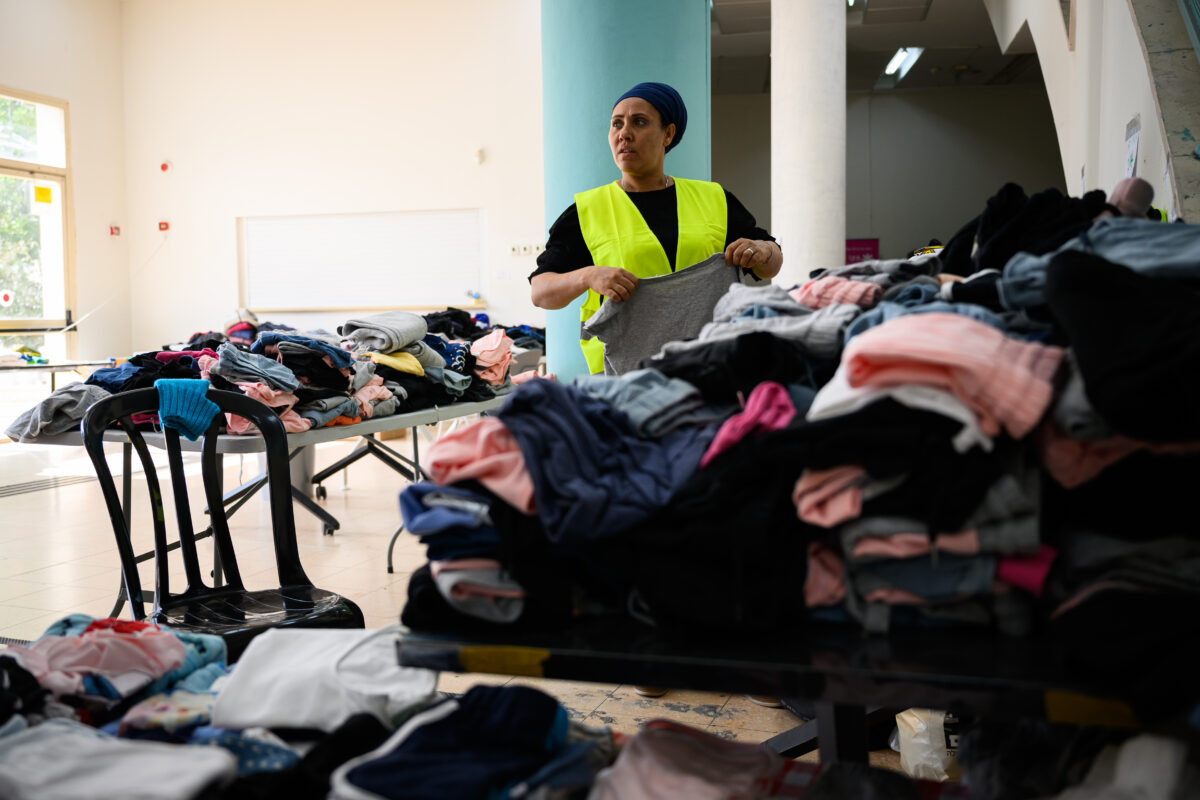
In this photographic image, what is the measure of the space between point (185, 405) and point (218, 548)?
0.39 meters

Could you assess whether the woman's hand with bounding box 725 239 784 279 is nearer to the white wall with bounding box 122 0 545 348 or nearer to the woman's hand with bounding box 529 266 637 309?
the woman's hand with bounding box 529 266 637 309

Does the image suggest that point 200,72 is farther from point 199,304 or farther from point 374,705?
point 374,705

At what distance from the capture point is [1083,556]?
2.98 ft

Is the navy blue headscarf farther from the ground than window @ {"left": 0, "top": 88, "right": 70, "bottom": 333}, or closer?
closer

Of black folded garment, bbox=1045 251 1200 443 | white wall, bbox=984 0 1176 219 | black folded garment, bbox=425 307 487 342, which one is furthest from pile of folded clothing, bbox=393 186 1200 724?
black folded garment, bbox=425 307 487 342

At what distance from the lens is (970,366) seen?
90 cm

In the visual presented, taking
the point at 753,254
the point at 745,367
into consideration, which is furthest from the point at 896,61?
the point at 745,367

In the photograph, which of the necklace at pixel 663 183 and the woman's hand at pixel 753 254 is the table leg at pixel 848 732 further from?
the necklace at pixel 663 183

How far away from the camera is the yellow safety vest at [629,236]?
7.18ft

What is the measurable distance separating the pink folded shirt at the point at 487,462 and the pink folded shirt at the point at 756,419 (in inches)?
8.0

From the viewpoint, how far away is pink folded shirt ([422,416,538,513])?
1010mm

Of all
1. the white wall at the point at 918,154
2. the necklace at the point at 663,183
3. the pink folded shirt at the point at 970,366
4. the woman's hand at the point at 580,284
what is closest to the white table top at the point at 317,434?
the woman's hand at the point at 580,284

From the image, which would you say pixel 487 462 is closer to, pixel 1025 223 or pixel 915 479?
pixel 915 479

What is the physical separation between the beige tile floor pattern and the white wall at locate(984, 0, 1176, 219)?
221 centimetres
